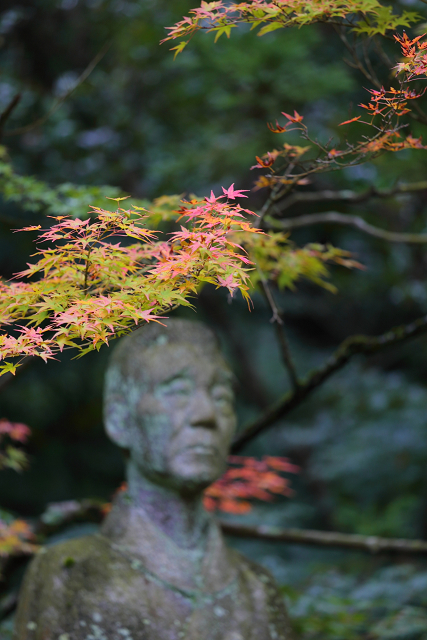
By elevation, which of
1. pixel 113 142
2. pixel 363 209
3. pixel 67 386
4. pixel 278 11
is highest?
pixel 113 142

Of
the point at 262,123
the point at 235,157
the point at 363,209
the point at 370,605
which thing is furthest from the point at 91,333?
the point at 363,209

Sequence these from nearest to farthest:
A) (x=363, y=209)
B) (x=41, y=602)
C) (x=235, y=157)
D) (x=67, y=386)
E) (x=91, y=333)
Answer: (x=91, y=333) < (x=41, y=602) < (x=235, y=157) < (x=363, y=209) < (x=67, y=386)

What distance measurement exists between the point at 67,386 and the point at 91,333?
174 inches

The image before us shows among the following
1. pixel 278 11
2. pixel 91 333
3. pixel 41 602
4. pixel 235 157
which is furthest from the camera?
pixel 235 157

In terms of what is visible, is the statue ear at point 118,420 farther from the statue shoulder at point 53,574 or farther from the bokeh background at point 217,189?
the bokeh background at point 217,189

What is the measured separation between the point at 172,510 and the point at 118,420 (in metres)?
0.39

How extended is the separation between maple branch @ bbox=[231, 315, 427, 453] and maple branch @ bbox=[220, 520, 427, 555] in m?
0.53

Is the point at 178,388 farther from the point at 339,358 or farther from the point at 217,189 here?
the point at 217,189

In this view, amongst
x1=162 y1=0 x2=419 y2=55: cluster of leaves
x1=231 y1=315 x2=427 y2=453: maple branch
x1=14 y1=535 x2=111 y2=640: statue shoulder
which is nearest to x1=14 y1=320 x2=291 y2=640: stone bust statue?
x1=14 y1=535 x2=111 y2=640: statue shoulder

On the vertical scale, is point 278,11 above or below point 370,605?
above

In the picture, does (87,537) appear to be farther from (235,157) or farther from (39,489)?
(39,489)

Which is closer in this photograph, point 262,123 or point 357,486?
point 262,123

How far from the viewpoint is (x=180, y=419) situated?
6.91 ft

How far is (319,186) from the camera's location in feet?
17.5
